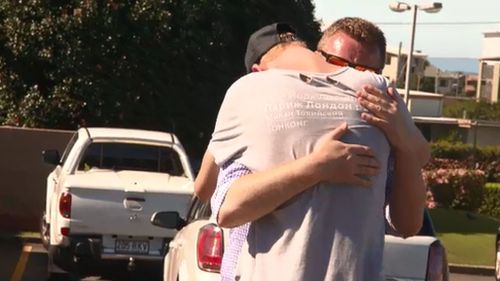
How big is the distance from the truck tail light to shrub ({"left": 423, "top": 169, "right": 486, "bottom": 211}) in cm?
2273

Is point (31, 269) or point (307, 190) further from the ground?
point (307, 190)

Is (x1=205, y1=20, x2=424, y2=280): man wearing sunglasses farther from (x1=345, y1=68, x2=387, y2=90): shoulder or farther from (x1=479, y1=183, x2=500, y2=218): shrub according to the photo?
(x1=479, y1=183, x2=500, y2=218): shrub

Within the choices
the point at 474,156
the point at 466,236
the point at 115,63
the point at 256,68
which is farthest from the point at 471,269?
the point at 474,156

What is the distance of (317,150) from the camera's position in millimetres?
3416

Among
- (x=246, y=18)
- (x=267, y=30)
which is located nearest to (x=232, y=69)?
(x=246, y=18)

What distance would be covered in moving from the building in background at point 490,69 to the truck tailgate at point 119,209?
2087cm

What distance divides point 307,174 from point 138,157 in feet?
32.0

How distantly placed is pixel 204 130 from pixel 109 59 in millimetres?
2232

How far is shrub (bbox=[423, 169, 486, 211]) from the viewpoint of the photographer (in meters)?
30.2

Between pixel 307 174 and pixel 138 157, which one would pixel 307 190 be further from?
pixel 138 157

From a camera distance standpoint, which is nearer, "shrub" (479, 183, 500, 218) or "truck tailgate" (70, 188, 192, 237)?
"truck tailgate" (70, 188, 192, 237)

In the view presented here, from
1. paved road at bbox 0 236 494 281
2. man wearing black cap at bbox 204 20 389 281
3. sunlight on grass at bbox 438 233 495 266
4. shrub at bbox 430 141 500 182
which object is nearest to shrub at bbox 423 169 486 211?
sunlight on grass at bbox 438 233 495 266

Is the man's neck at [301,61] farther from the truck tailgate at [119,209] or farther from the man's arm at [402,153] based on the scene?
the truck tailgate at [119,209]

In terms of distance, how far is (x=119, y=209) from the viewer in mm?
11539
